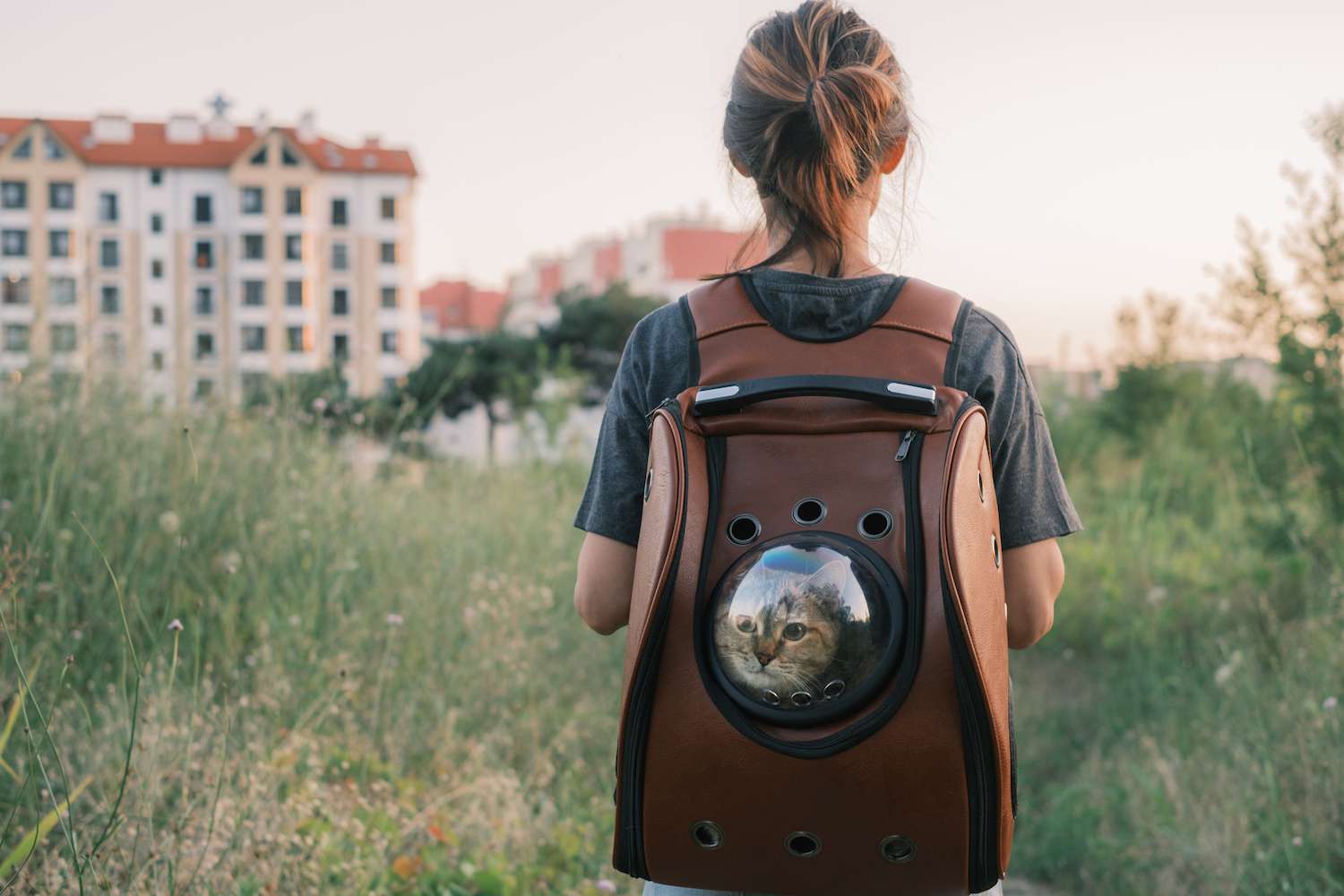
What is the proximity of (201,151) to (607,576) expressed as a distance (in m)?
66.5

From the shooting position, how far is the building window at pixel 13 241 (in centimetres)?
5666

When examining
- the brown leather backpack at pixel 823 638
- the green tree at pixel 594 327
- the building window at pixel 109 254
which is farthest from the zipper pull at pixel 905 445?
the building window at pixel 109 254

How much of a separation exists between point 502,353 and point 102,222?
30440 mm

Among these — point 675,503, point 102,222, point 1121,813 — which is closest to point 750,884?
point 675,503

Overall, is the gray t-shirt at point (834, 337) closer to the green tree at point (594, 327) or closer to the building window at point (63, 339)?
the building window at point (63, 339)

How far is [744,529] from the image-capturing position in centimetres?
150

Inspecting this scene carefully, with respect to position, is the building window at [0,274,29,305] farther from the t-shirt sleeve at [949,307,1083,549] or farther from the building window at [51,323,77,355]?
the t-shirt sleeve at [949,307,1083,549]

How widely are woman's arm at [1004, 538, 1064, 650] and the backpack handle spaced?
1.05ft

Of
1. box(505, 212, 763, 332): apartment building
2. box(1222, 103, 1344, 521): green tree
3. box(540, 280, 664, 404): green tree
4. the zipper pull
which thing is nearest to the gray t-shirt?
the zipper pull

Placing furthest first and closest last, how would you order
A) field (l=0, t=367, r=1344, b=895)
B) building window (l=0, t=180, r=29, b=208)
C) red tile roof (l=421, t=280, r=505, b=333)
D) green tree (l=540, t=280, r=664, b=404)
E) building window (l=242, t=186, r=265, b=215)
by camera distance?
1. red tile roof (l=421, t=280, r=505, b=333)
2. building window (l=242, t=186, r=265, b=215)
3. building window (l=0, t=180, r=29, b=208)
4. green tree (l=540, t=280, r=664, b=404)
5. field (l=0, t=367, r=1344, b=895)

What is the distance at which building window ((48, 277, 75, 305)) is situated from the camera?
19.3ft

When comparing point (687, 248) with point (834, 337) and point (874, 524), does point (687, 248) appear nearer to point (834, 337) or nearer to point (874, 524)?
point (834, 337)

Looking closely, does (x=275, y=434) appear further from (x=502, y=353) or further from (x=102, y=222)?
(x=102, y=222)

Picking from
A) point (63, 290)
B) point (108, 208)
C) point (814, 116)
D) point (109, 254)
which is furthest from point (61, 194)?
point (814, 116)
